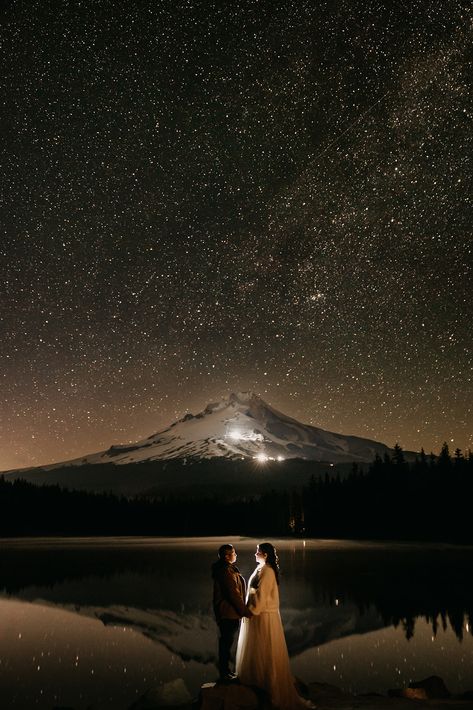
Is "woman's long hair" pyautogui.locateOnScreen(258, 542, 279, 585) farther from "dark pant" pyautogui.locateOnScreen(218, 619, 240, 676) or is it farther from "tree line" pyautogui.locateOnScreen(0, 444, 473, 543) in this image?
"tree line" pyautogui.locateOnScreen(0, 444, 473, 543)

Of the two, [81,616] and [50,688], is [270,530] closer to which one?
[81,616]

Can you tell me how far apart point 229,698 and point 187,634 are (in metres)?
10.9

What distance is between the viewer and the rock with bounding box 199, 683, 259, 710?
1020 cm

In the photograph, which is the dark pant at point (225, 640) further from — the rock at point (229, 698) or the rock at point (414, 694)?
the rock at point (414, 694)

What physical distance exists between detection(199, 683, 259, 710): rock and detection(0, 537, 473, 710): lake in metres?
2.18

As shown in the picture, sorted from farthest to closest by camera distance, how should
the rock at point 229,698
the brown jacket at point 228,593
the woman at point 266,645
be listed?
the brown jacket at point 228,593, the woman at point 266,645, the rock at point 229,698

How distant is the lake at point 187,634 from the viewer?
14.6m

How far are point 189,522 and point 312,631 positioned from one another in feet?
427

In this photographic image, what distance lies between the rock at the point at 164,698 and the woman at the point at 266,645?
5.66 feet

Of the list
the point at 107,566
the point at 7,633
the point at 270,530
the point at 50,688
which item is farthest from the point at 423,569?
the point at 270,530

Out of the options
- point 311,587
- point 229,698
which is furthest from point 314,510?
point 229,698

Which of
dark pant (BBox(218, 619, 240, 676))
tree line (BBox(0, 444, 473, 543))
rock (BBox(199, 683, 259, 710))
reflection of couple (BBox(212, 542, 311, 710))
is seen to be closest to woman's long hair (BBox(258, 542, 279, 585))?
reflection of couple (BBox(212, 542, 311, 710))

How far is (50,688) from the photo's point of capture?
46.0 feet

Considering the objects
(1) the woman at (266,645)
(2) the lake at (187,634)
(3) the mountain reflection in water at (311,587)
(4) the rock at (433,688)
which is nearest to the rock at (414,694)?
(4) the rock at (433,688)
